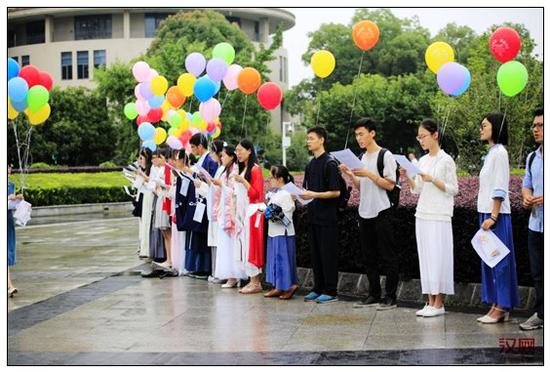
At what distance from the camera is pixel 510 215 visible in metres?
6.70

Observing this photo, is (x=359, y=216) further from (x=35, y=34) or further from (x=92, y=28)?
(x=92, y=28)

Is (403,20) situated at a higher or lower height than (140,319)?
higher

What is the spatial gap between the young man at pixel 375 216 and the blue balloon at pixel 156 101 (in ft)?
15.8

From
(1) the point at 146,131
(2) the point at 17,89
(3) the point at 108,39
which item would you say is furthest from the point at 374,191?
(3) the point at 108,39

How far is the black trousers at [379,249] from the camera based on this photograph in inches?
283

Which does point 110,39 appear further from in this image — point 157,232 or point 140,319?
point 140,319

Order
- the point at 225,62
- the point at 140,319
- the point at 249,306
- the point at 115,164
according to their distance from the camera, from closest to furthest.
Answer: the point at 140,319 → the point at 249,306 → the point at 225,62 → the point at 115,164

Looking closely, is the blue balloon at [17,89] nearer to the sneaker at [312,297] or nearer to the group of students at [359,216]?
the group of students at [359,216]

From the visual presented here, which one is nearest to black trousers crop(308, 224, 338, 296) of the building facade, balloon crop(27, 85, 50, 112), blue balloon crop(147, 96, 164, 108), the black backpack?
the black backpack

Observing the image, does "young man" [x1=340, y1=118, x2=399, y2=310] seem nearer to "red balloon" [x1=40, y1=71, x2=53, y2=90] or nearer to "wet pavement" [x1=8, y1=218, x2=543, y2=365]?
"wet pavement" [x1=8, y1=218, x2=543, y2=365]

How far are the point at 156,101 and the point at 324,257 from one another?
4.76m

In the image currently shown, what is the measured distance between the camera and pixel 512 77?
6.69 m
